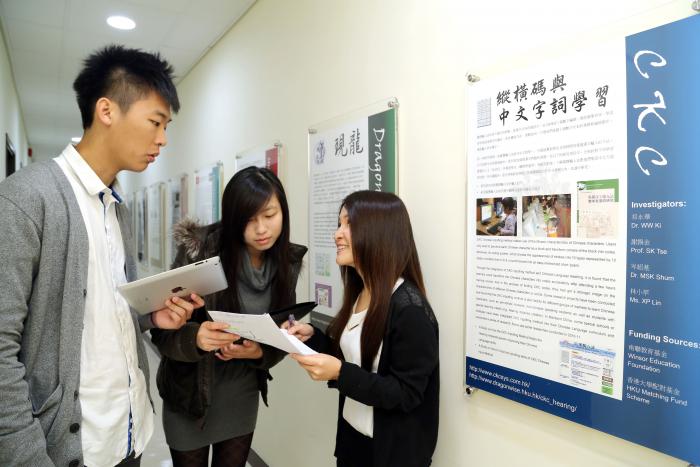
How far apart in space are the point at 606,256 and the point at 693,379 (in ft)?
0.93

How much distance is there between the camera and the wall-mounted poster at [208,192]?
3299mm

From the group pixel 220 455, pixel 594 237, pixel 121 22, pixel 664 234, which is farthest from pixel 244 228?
pixel 121 22

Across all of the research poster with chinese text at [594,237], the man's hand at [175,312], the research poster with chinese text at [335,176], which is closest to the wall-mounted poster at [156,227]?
the research poster with chinese text at [335,176]

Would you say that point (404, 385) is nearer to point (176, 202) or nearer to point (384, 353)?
point (384, 353)

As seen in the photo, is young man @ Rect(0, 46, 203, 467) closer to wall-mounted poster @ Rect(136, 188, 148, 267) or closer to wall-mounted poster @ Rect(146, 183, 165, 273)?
wall-mounted poster @ Rect(146, 183, 165, 273)

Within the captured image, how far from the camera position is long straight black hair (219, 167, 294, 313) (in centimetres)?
149

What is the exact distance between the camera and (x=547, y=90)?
1.11m

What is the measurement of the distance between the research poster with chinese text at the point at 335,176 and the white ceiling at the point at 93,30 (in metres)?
1.52

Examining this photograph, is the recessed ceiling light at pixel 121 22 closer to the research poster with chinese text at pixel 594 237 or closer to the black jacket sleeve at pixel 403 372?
the research poster with chinese text at pixel 594 237

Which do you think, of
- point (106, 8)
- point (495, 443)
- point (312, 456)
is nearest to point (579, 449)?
point (495, 443)

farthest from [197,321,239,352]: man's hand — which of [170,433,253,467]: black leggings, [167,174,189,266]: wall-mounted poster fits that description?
[167,174,189,266]: wall-mounted poster

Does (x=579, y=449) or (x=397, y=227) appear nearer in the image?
(x=579, y=449)

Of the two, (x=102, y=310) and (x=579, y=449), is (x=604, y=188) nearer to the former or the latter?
(x=579, y=449)

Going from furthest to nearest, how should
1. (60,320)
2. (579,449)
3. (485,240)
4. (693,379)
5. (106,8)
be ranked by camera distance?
1. (106,8)
2. (485,240)
3. (579,449)
4. (60,320)
5. (693,379)
